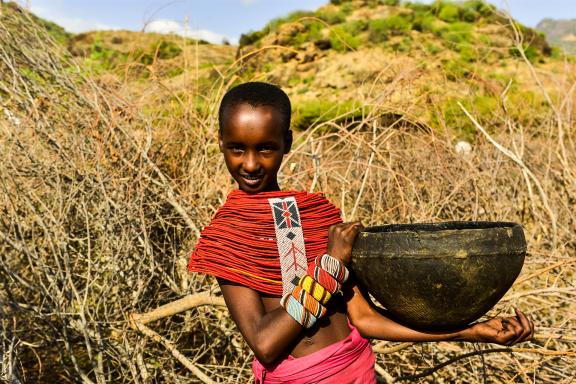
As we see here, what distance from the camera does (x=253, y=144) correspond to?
1342 millimetres

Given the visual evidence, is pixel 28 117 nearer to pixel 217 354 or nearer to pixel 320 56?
pixel 217 354

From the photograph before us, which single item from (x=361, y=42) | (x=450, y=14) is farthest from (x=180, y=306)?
(x=450, y=14)

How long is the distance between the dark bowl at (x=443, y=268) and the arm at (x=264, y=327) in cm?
22

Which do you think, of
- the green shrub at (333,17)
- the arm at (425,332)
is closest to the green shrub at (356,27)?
the green shrub at (333,17)

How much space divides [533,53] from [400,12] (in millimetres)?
7985

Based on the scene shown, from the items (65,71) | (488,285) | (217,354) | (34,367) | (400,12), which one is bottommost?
(34,367)

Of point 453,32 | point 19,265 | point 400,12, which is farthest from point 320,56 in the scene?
point 19,265

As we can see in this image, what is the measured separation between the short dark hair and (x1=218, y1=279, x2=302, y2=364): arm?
47 centimetres

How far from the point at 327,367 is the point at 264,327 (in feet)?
0.70

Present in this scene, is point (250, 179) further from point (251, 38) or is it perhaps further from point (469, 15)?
point (469, 15)

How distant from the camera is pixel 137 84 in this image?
4207mm

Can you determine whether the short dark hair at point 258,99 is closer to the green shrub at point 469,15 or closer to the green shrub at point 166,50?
the green shrub at point 166,50

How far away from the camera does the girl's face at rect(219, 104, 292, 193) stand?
1.33m

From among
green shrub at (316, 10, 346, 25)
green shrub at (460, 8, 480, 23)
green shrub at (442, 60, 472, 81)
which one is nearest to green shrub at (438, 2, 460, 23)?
green shrub at (460, 8, 480, 23)
